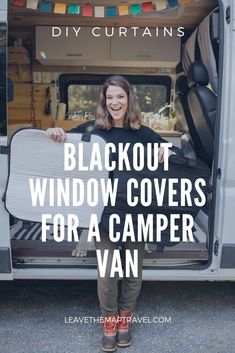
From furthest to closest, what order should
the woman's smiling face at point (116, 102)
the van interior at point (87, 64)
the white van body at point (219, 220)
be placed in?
the van interior at point (87, 64) → the white van body at point (219, 220) → the woman's smiling face at point (116, 102)

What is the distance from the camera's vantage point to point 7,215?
2.68 meters

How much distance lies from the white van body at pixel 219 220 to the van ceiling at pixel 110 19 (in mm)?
1569

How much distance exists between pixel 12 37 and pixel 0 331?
3.44 meters

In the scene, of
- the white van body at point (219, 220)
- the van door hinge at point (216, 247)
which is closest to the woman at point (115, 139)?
the white van body at point (219, 220)

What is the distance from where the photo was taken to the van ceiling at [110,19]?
4.16 m

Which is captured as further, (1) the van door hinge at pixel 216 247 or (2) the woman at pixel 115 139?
(1) the van door hinge at pixel 216 247

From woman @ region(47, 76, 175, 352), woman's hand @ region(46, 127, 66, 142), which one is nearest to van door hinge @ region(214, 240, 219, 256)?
woman @ region(47, 76, 175, 352)

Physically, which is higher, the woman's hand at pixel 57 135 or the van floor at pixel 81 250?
the woman's hand at pixel 57 135

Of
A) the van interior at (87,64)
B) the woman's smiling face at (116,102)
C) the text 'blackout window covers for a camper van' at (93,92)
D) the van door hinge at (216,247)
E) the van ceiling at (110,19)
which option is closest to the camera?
the woman's smiling face at (116,102)

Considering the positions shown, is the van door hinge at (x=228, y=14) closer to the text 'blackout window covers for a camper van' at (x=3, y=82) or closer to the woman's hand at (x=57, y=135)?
the woman's hand at (x=57, y=135)

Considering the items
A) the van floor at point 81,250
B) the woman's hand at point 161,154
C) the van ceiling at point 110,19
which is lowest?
the van floor at point 81,250

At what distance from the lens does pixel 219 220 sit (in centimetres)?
274

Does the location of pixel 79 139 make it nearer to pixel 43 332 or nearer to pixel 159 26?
pixel 43 332

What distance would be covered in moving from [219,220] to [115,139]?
814mm
